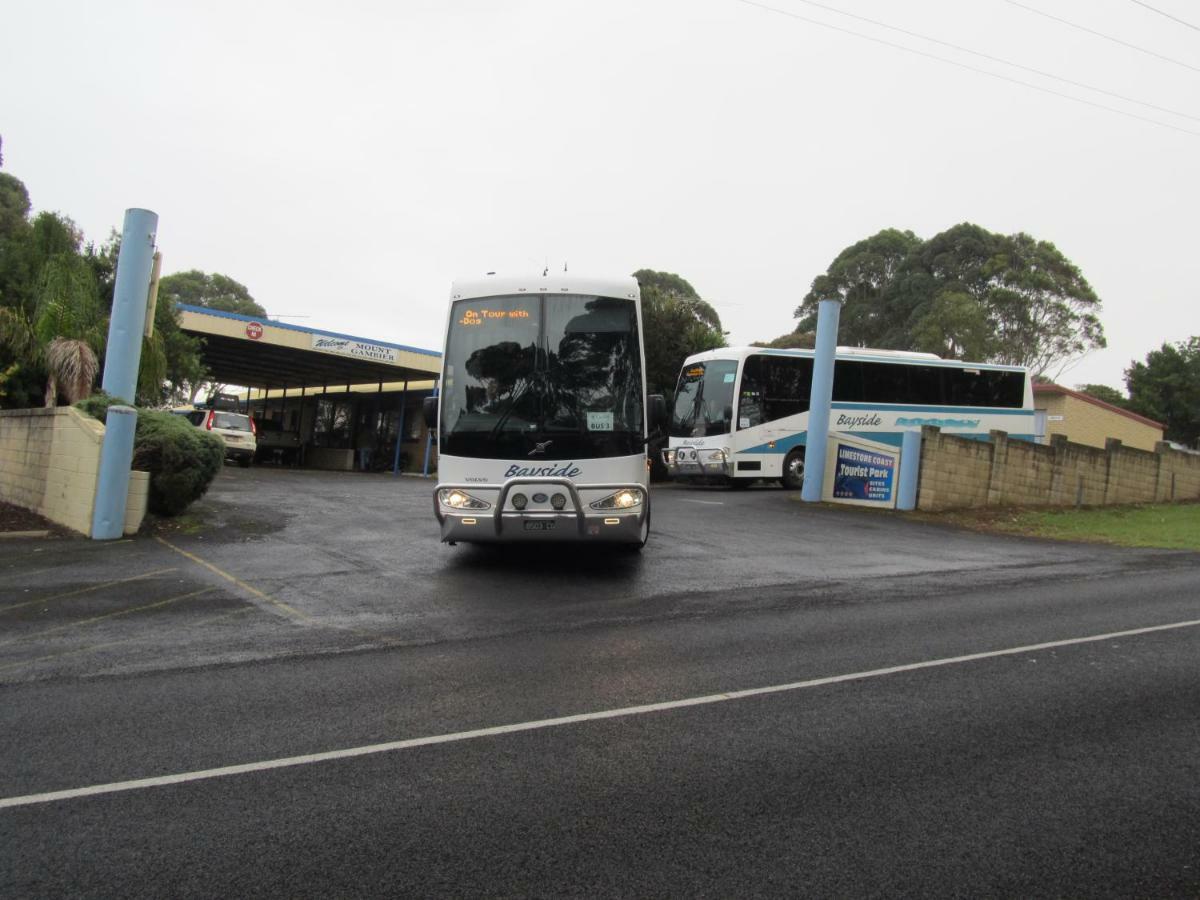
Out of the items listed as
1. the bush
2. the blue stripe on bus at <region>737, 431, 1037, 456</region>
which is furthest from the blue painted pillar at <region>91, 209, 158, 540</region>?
the blue stripe on bus at <region>737, 431, 1037, 456</region>

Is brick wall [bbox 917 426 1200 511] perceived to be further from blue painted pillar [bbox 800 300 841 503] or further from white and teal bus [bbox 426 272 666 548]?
white and teal bus [bbox 426 272 666 548]

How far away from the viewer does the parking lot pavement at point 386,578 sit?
682 cm

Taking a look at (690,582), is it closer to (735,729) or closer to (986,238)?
(735,729)

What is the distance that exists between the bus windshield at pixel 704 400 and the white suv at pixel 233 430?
46.8ft

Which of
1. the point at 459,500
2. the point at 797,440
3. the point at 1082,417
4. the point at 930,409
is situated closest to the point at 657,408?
the point at 459,500

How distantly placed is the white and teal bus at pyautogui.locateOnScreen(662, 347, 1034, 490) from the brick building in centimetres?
1277

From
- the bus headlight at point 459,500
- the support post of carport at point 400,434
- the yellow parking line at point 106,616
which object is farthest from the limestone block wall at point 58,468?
the support post of carport at point 400,434

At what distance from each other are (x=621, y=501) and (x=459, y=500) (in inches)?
69.1

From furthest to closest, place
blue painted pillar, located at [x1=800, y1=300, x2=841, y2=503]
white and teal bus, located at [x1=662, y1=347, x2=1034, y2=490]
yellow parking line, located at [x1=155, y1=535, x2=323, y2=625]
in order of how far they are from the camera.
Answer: white and teal bus, located at [x1=662, y1=347, x2=1034, y2=490], blue painted pillar, located at [x1=800, y1=300, x2=841, y2=503], yellow parking line, located at [x1=155, y1=535, x2=323, y2=625]

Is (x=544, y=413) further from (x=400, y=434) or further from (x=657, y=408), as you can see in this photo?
(x=400, y=434)

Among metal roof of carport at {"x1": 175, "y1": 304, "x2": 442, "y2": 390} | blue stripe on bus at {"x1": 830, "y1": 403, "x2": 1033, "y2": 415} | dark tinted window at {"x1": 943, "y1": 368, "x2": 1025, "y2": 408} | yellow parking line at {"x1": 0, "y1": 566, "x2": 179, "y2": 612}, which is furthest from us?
metal roof of carport at {"x1": 175, "y1": 304, "x2": 442, "y2": 390}

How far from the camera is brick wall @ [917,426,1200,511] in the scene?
1916 centimetres

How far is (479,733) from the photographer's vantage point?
15.3ft

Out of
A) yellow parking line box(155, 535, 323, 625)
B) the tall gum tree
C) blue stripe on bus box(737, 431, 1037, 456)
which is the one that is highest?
the tall gum tree
